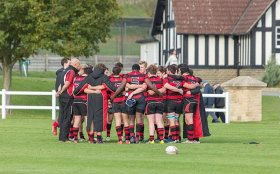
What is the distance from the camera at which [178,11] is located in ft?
222

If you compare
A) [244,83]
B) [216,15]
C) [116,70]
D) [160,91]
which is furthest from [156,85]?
[216,15]

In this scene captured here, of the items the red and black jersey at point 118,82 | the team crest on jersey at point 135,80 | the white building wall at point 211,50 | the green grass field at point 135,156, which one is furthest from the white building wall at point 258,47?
the team crest on jersey at point 135,80

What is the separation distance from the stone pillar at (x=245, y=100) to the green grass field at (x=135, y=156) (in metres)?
10.5

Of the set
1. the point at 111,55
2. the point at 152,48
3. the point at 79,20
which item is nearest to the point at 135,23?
the point at 111,55

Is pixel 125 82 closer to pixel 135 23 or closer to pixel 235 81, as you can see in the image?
pixel 235 81

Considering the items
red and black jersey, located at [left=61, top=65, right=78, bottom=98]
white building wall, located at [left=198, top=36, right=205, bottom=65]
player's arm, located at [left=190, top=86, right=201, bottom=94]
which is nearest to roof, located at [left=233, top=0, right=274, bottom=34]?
white building wall, located at [left=198, top=36, right=205, bottom=65]

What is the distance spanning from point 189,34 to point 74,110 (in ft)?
134

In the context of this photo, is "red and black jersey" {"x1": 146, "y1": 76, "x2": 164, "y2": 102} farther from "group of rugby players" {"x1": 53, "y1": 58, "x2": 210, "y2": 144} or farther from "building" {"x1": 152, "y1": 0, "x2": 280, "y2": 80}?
"building" {"x1": 152, "y1": 0, "x2": 280, "y2": 80}

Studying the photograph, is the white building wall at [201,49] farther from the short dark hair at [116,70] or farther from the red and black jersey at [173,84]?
the short dark hair at [116,70]

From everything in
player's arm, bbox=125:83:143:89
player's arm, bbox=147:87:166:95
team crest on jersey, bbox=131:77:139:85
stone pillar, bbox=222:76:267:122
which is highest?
team crest on jersey, bbox=131:77:139:85

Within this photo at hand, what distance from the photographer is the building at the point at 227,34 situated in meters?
66.4

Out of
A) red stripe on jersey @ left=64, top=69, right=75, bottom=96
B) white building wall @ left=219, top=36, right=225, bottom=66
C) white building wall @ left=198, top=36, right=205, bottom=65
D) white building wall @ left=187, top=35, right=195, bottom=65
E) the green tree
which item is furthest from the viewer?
white building wall @ left=219, top=36, right=225, bottom=66

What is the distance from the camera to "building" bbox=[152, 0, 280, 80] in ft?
218

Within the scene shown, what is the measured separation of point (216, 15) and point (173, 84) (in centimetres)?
4252
